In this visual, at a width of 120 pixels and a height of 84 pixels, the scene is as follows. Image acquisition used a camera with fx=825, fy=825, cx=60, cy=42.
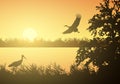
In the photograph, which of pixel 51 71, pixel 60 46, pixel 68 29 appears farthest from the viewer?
pixel 60 46

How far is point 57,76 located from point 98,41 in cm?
371

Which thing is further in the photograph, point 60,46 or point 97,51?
point 60,46

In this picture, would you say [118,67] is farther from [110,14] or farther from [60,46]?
[60,46]

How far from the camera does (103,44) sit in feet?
186

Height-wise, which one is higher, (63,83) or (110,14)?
(110,14)

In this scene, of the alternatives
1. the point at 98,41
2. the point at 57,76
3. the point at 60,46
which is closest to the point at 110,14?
the point at 98,41

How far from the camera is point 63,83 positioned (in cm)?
Answer: 5591

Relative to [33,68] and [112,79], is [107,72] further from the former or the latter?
[33,68]

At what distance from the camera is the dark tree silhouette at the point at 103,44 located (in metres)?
56.0

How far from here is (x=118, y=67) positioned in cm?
5559

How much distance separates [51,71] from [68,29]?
16.0 ft

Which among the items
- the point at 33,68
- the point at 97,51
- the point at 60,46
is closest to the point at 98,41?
the point at 97,51

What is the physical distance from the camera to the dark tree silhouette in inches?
2203

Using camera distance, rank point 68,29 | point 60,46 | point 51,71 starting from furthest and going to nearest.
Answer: point 60,46 → point 51,71 → point 68,29
